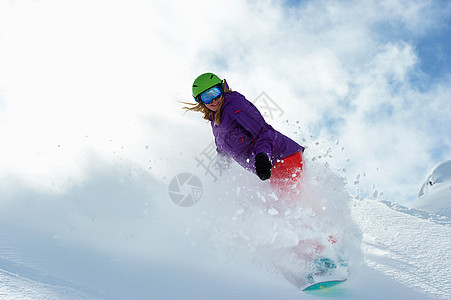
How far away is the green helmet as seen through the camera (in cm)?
335

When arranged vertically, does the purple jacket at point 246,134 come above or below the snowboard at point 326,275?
above

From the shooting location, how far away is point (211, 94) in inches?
132

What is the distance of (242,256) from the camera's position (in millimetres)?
3062

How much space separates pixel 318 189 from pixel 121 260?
2.21 m

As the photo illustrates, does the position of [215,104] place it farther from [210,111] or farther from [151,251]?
[151,251]

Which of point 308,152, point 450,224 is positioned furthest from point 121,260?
point 450,224

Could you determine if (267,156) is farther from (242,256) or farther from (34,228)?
(34,228)

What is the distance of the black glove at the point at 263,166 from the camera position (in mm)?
2869

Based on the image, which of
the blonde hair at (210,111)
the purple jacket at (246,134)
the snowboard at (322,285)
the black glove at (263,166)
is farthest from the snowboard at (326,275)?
the blonde hair at (210,111)

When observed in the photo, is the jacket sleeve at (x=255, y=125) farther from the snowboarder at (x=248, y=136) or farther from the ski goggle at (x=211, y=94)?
the ski goggle at (x=211, y=94)

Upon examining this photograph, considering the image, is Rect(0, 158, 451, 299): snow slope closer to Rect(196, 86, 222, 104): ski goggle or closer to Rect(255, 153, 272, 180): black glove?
Rect(255, 153, 272, 180): black glove

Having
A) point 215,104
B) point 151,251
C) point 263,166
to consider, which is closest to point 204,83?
point 215,104

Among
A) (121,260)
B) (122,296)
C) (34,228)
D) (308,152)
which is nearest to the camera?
(122,296)

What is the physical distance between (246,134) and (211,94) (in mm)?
556
